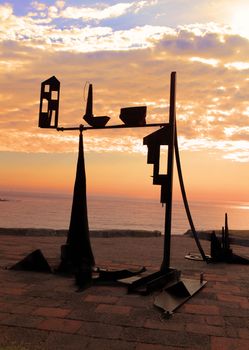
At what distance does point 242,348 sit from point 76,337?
1.43 meters

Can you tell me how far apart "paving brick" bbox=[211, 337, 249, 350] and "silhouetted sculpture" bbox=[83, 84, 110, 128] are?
3.85 meters

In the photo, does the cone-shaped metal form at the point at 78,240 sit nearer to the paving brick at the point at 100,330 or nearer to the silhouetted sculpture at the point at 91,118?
the silhouetted sculpture at the point at 91,118

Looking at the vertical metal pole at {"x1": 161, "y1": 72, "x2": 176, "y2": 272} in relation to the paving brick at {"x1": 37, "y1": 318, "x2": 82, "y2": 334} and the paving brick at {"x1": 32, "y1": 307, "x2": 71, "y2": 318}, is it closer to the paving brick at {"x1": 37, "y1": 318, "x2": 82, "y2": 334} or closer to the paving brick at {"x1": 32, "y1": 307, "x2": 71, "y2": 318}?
the paving brick at {"x1": 32, "y1": 307, "x2": 71, "y2": 318}

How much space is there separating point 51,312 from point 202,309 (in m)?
1.69

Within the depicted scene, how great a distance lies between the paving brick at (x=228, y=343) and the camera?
340cm

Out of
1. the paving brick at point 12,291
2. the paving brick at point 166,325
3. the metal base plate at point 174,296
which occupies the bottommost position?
the paving brick at point 12,291

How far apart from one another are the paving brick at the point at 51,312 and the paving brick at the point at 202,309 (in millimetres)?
1348

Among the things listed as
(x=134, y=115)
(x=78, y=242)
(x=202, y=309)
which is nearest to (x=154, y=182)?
(x=134, y=115)

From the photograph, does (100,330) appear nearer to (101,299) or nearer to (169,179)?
(101,299)

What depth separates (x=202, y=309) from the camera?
4547mm

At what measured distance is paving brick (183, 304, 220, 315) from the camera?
442cm

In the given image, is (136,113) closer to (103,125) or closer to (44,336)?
(103,125)

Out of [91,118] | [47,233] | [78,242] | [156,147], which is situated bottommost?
[47,233]

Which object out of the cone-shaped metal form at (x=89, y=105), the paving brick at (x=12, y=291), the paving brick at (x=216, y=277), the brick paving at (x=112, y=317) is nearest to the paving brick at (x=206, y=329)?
the brick paving at (x=112, y=317)
